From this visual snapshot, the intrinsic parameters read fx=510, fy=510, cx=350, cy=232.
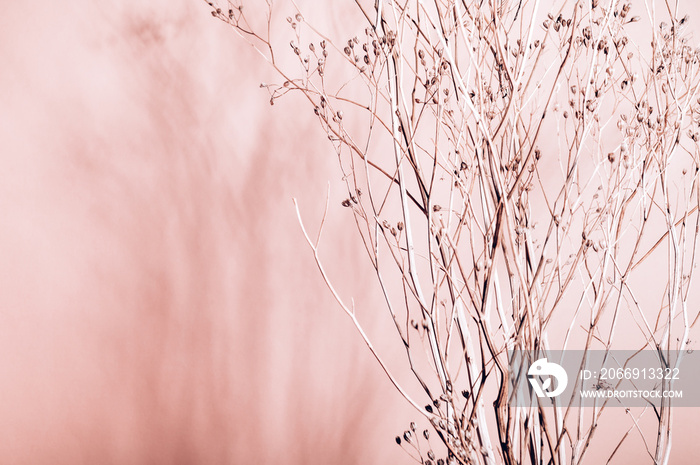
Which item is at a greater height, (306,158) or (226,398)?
(306,158)

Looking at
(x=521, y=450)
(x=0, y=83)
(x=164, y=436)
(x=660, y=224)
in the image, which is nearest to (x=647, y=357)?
(x=660, y=224)

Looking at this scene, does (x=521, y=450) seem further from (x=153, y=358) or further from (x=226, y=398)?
(x=153, y=358)

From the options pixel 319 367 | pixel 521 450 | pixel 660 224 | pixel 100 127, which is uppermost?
pixel 660 224

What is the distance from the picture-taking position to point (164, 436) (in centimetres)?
158

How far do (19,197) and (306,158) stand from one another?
89 cm

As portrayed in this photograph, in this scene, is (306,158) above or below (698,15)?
below

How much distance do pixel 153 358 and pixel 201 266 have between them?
1.05 feet

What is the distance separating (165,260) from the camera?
1.56 metres

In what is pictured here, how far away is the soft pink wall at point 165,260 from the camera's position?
5.04 feet

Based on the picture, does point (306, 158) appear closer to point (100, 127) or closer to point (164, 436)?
point (100, 127)

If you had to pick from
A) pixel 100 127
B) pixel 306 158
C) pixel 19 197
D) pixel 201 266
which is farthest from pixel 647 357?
pixel 19 197

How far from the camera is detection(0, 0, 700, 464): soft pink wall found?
1537 millimetres

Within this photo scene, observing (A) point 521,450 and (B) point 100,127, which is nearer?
(A) point 521,450

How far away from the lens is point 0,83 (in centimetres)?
155
